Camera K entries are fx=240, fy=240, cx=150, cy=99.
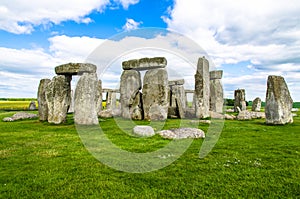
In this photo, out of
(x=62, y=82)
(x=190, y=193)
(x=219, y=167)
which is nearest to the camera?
(x=190, y=193)

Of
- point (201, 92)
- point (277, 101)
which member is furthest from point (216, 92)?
point (277, 101)

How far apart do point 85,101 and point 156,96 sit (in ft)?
13.6

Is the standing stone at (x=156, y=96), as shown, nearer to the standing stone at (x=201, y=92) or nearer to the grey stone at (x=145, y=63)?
the grey stone at (x=145, y=63)

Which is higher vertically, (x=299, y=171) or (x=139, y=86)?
(x=139, y=86)

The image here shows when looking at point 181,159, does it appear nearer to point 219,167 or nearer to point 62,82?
point 219,167

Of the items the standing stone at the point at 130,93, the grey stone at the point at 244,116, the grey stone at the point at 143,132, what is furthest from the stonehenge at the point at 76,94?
the grey stone at the point at 244,116

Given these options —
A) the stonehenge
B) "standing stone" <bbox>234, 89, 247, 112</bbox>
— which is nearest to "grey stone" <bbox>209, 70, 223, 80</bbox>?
"standing stone" <bbox>234, 89, 247, 112</bbox>

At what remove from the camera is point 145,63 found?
13.6 metres

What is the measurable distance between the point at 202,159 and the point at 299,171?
1743 millimetres

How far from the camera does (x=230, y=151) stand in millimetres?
5766

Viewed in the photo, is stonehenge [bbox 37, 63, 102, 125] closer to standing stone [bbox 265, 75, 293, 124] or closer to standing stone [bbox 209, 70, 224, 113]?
standing stone [bbox 265, 75, 293, 124]

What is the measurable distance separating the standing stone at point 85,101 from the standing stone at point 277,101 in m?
7.87

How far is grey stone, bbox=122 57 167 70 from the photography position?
13.2m

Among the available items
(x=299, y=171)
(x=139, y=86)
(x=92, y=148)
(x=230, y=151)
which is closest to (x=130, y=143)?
(x=92, y=148)
